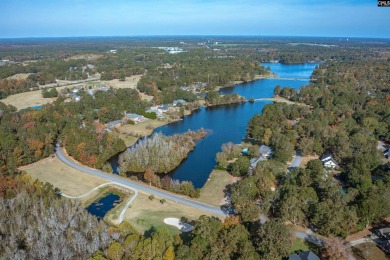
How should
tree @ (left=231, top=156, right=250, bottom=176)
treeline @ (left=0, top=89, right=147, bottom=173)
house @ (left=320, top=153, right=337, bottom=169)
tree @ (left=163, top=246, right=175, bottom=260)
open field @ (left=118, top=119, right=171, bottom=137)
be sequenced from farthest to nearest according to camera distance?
open field @ (left=118, top=119, right=171, bottom=137)
treeline @ (left=0, top=89, right=147, bottom=173)
house @ (left=320, top=153, right=337, bottom=169)
tree @ (left=231, top=156, right=250, bottom=176)
tree @ (left=163, top=246, right=175, bottom=260)

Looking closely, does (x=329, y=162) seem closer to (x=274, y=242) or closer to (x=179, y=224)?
(x=274, y=242)

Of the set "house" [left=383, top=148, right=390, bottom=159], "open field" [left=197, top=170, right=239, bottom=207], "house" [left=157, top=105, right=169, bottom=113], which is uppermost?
"house" [left=157, top=105, right=169, bottom=113]

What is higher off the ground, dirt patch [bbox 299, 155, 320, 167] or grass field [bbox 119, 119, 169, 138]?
grass field [bbox 119, 119, 169, 138]

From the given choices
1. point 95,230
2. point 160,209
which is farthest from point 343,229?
point 95,230

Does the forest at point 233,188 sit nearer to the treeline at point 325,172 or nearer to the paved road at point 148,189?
the treeline at point 325,172

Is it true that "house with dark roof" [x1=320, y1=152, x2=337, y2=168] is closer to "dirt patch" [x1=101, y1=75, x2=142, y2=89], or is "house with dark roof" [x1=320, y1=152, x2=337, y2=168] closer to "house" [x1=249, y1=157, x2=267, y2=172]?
"house" [x1=249, y1=157, x2=267, y2=172]

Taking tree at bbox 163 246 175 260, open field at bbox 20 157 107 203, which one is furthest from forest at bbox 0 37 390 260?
open field at bbox 20 157 107 203
